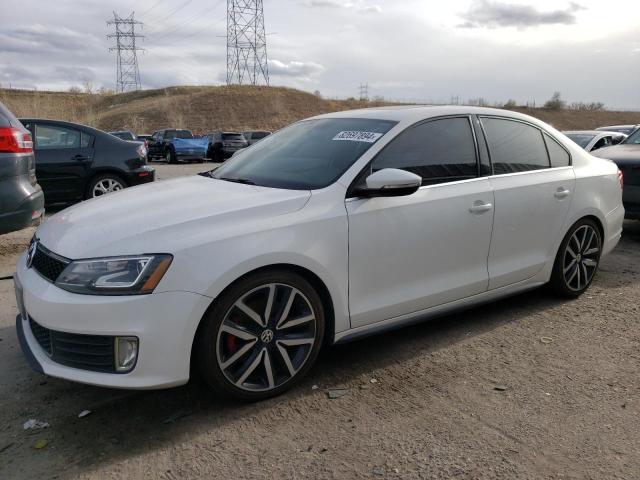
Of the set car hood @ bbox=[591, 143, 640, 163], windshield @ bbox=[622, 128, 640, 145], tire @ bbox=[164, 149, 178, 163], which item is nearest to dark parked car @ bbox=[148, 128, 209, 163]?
tire @ bbox=[164, 149, 178, 163]

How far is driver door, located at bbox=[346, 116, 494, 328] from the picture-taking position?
10.8ft

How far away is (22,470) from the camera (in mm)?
2496

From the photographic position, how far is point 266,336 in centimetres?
303

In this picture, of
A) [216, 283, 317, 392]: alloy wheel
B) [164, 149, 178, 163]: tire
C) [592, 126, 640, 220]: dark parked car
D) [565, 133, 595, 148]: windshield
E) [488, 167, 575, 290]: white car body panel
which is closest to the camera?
[216, 283, 317, 392]: alloy wheel

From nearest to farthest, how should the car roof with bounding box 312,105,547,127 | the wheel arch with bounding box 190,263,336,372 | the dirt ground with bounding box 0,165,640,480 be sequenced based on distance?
the dirt ground with bounding box 0,165,640,480
the wheel arch with bounding box 190,263,336,372
the car roof with bounding box 312,105,547,127

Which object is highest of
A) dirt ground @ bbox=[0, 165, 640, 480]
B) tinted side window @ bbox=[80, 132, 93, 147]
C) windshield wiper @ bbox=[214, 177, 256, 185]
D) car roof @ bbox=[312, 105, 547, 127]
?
car roof @ bbox=[312, 105, 547, 127]

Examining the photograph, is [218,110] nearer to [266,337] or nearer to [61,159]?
[61,159]

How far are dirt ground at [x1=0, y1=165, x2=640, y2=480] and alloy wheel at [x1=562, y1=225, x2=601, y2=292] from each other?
2.39 ft

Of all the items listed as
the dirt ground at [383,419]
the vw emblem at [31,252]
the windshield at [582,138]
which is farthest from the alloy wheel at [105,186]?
the windshield at [582,138]

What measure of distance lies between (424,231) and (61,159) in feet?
22.5

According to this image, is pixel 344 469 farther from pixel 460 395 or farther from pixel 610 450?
pixel 610 450

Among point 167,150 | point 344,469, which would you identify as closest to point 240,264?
point 344,469

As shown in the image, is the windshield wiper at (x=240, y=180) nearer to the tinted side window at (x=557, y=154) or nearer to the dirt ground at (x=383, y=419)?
the dirt ground at (x=383, y=419)

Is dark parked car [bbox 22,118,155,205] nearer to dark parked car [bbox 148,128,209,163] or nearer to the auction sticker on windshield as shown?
the auction sticker on windshield
